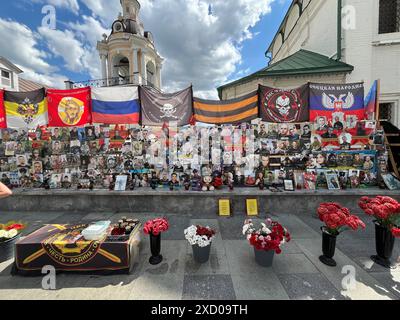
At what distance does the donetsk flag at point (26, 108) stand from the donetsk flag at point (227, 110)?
4.35 metres

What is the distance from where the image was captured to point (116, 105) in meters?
4.67

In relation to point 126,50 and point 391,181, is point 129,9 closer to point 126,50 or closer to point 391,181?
point 126,50

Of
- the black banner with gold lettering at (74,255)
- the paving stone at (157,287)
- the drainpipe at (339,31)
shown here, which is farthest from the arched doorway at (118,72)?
the paving stone at (157,287)

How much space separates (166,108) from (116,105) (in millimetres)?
1402

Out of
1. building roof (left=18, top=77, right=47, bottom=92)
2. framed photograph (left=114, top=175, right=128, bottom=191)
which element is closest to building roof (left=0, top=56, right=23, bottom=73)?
building roof (left=18, top=77, right=47, bottom=92)

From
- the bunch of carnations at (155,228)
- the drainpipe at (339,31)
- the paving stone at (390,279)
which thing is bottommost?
the paving stone at (390,279)

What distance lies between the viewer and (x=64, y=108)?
→ 474 cm

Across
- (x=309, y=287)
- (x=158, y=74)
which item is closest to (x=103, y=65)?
(x=158, y=74)

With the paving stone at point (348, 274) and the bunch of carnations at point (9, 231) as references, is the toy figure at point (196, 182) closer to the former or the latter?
the paving stone at point (348, 274)

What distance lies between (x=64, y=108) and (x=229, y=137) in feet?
15.7

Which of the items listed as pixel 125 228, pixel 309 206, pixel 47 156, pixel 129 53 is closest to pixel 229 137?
pixel 309 206

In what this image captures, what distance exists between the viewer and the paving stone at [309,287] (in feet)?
7.39

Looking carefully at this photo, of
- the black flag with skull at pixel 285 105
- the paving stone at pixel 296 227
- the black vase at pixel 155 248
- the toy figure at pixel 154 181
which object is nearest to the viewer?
the black vase at pixel 155 248
